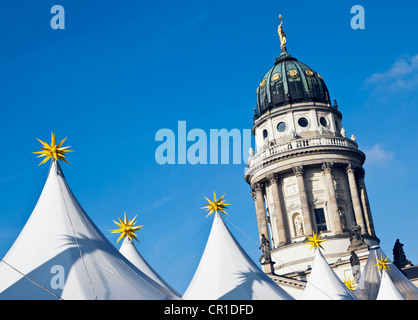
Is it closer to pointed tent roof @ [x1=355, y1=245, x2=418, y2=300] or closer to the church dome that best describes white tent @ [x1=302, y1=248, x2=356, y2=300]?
pointed tent roof @ [x1=355, y1=245, x2=418, y2=300]

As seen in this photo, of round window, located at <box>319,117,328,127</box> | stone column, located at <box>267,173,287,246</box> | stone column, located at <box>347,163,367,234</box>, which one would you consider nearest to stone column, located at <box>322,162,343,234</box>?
stone column, located at <box>347,163,367,234</box>

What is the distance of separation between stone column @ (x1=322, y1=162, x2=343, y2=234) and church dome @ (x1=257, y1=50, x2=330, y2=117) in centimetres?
694

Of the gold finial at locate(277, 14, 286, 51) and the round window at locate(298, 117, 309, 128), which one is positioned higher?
the gold finial at locate(277, 14, 286, 51)

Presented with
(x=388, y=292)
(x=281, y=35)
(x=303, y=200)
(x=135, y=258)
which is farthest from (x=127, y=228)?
(x=281, y=35)

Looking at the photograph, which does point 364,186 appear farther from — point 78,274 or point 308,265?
point 78,274

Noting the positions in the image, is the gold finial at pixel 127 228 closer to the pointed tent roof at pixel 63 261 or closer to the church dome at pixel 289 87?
the pointed tent roof at pixel 63 261

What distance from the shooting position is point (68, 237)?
68.0ft

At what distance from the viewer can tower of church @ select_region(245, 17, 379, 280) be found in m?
50.8

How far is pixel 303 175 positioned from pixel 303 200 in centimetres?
232

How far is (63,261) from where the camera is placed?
19.9m

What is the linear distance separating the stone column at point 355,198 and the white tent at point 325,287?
2346 centimetres
